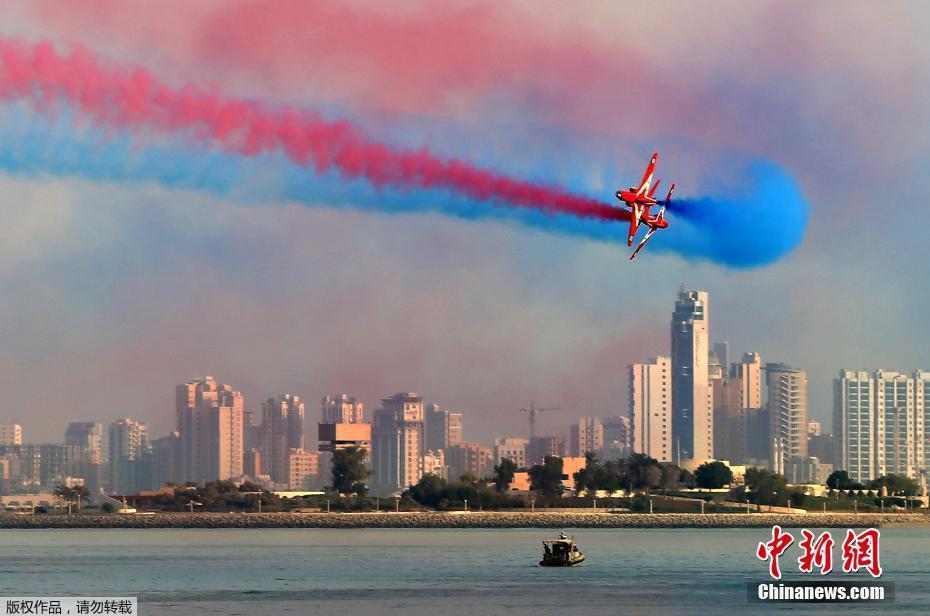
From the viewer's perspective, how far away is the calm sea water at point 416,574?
77.3 metres

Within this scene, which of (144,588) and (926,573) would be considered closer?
(144,588)

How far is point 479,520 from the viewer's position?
18562 cm

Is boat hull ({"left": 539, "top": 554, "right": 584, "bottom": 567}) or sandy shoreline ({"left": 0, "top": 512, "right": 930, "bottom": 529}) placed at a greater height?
boat hull ({"left": 539, "top": 554, "right": 584, "bottom": 567})

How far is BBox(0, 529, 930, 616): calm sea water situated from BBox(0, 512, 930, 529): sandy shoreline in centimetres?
2547

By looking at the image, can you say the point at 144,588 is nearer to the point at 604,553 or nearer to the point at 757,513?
the point at 604,553

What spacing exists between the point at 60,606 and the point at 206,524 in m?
128

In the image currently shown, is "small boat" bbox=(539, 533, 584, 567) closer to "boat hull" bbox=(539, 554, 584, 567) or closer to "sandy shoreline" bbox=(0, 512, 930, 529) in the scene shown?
"boat hull" bbox=(539, 554, 584, 567)

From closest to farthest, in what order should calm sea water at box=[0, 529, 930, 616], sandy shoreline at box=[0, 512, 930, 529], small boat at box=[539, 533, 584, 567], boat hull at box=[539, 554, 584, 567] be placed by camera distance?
calm sea water at box=[0, 529, 930, 616] < boat hull at box=[539, 554, 584, 567] < small boat at box=[539, 533, 584, 567] < sandy shoreline at box=[0, 512, 930, 529]

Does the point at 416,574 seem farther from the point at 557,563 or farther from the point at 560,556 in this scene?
the point at 560,556

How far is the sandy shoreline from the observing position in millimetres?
180000

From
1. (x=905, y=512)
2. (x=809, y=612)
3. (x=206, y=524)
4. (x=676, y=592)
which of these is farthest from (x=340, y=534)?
(x=809, y=612)

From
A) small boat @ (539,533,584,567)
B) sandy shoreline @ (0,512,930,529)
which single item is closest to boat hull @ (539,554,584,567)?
small boat @ (539,533,584,567)

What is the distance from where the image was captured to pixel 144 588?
87312 millimetres

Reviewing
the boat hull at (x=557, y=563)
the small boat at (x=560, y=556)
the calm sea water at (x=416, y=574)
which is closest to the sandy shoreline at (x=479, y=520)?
the calm sea water at (x=416, y=574)
